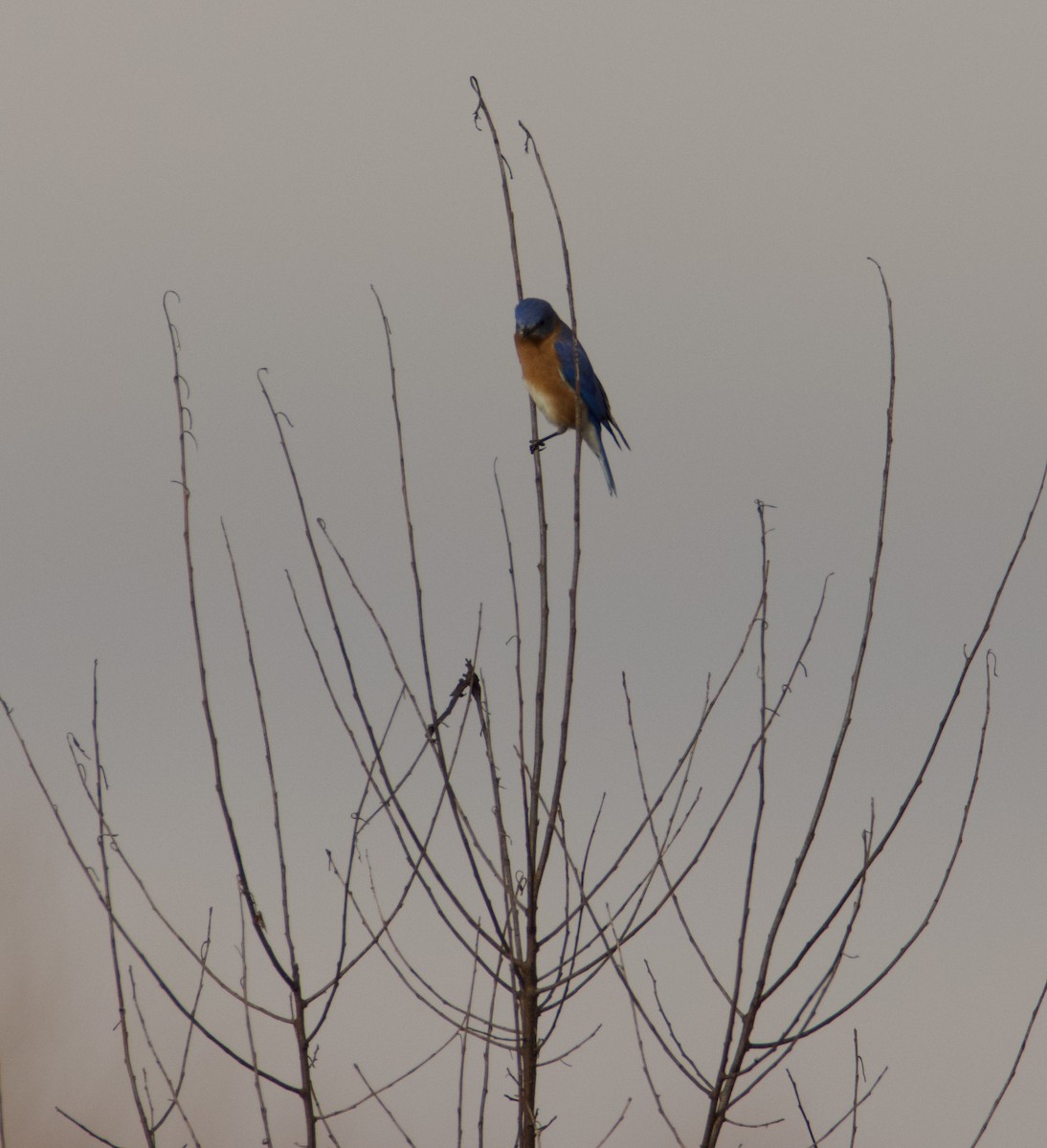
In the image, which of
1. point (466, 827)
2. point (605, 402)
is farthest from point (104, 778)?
point (605, 402)

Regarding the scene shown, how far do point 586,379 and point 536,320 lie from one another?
0.48m

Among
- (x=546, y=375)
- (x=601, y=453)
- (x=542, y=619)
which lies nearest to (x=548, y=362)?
(x=546, y=375)

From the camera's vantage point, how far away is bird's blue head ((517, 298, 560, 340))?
6.11 metres

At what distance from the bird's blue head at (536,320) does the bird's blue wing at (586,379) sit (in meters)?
0.10

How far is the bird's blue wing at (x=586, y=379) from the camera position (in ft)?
20.7

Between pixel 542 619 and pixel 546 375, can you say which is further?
pixel 546 375

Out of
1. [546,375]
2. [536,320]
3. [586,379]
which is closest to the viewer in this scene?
[536,320]

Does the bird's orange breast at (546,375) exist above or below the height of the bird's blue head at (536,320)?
below

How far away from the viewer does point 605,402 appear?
6.82m

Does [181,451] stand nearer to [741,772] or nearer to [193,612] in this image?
[193,612]

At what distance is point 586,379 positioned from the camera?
643 cm

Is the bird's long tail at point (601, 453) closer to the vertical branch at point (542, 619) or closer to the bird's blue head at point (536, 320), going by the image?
the bird's blue head at point (536, 320)

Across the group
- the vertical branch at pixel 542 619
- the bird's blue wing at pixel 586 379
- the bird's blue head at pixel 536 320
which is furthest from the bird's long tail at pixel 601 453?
Answer: the vertical branch at pixel 542 619

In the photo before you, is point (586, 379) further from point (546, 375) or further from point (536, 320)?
point (536, 320)
